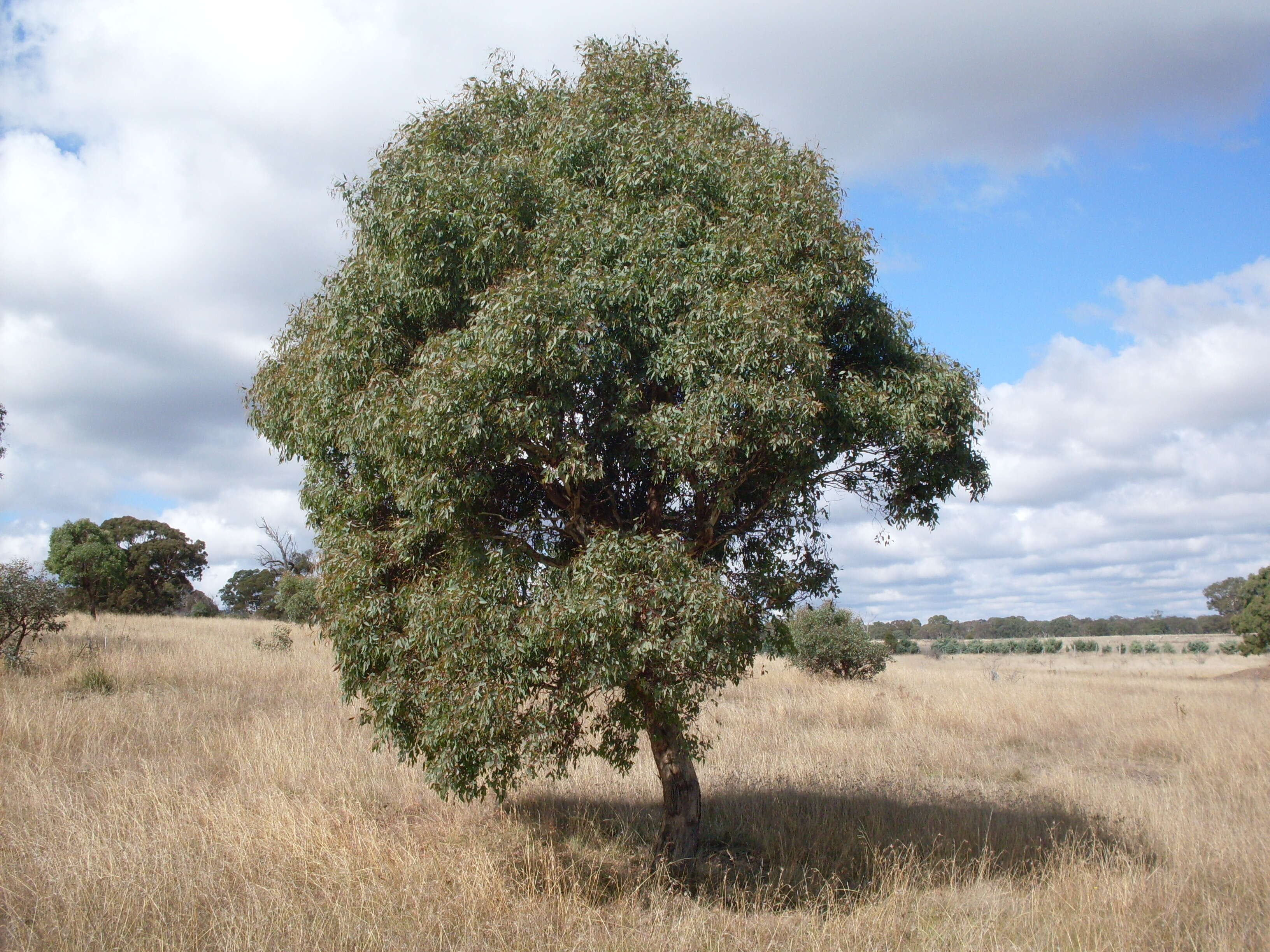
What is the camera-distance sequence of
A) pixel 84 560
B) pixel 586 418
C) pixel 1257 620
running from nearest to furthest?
pixel 586 418 → pixel 84 560 → pixel 1257 620

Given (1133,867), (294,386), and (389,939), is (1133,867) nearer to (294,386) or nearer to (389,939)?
(389,939)

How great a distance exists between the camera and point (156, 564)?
47344mm

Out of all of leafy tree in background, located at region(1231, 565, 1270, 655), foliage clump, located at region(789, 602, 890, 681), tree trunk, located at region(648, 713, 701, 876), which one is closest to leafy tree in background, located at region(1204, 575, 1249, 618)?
leafy tree in background, located at region(1231, 565, 1270, 655)

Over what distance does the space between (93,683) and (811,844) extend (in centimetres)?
1261

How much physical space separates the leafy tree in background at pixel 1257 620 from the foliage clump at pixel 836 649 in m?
25.1

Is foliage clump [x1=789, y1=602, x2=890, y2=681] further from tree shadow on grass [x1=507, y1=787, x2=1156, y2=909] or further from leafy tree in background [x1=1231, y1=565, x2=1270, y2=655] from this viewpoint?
leafy tree in background [x1=1231, y1=565, x2=1270, y2=655]

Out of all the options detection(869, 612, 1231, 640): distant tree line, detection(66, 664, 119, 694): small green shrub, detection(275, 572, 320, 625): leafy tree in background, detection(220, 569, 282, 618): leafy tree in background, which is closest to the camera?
detection(66, 664, 119, 694): small green shrub

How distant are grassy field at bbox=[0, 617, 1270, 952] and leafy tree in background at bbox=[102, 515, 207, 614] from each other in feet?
107

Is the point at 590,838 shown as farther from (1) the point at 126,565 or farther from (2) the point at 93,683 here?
(1) the point at 126,565

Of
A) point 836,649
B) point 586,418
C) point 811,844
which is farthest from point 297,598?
point 586,418

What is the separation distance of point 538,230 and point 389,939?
17.6 feet

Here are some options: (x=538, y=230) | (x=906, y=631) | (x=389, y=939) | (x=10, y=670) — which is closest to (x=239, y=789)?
(x=389, y=939)

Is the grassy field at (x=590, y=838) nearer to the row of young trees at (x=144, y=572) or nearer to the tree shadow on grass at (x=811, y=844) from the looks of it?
the tree shadow on grass at (x=811, y=844)

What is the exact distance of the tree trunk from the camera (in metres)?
7.59
